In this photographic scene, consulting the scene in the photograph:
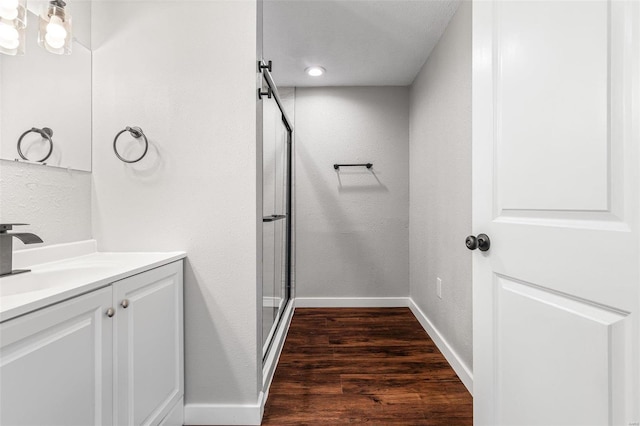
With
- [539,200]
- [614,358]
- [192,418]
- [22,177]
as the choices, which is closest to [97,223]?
[22,177]

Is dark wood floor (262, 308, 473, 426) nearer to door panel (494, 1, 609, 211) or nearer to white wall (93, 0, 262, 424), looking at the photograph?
white wall (93, 0, 262, 424)

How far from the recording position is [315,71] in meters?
2.92

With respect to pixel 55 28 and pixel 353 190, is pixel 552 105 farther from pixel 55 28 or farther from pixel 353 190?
pixel 353 190

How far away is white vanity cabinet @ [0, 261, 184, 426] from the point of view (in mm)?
734

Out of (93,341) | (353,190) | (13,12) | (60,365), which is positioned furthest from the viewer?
(353,190)

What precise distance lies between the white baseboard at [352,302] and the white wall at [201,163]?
1.83 meters

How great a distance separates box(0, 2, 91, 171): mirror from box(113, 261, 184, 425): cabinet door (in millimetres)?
671

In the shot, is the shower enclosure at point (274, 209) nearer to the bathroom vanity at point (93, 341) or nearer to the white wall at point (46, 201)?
the bathroom vanity at point (93, 341)

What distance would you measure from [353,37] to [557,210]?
202cm

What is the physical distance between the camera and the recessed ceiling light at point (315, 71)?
2.87 meters

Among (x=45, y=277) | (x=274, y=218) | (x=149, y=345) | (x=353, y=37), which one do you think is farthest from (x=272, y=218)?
(x=353, y=37)

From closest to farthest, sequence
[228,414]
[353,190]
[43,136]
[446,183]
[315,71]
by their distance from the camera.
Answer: [43,136] < [228,414] < [446,183] < [315,71] < [353,190]

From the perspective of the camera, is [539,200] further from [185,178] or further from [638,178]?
[185,178]

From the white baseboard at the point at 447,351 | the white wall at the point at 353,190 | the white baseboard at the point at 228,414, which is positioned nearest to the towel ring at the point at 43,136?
the white baseboard at the point at 228,414
